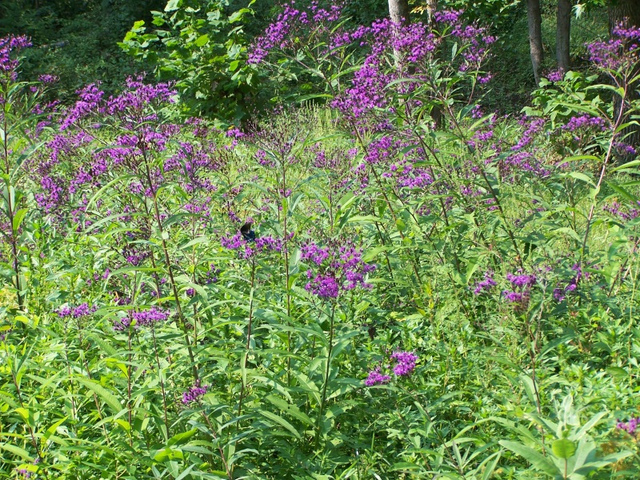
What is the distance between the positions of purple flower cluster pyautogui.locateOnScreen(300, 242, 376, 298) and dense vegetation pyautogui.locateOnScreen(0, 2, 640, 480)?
0.6 inches

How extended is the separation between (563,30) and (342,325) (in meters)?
8.88

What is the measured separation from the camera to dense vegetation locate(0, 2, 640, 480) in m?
2.59

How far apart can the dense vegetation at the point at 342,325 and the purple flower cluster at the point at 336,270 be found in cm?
1

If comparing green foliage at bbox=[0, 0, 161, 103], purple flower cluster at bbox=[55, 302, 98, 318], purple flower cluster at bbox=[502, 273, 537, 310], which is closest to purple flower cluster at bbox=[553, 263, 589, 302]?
purple flower cluster at bbox=[502, 273, 537, 310]

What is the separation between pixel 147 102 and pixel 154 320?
3.43ft

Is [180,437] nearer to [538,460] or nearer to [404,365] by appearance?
[404,365]

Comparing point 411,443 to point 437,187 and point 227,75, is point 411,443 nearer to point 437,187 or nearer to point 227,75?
point 437,187

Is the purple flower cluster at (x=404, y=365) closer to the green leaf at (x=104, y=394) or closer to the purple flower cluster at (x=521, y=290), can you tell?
the purple flower cluster at (x=521, y=290)

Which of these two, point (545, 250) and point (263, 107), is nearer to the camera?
point (545, 250)

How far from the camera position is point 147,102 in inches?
121

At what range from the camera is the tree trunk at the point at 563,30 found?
9961mm

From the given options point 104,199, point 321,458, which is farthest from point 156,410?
point 104,199

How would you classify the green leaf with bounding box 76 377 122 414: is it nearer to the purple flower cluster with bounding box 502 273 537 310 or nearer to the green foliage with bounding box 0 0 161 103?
the purple flower cluster with bounding box 502 273 537 310

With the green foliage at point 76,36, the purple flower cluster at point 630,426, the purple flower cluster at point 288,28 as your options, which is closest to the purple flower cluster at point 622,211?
the purple flower cluster at point 288,28
